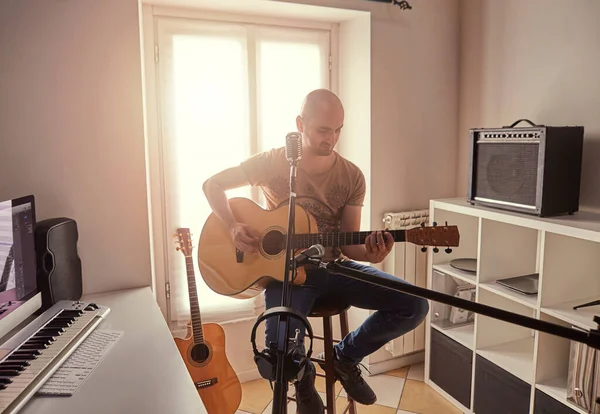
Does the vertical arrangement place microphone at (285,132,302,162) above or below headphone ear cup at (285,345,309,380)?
above

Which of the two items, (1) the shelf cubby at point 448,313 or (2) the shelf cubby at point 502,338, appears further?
(1) the shelf cubby at point 448,313

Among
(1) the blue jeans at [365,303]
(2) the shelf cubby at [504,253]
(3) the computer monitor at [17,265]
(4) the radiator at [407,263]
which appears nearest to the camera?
(3) the computer monitor at [17,265]

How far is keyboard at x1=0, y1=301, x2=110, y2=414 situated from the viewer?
109 cm

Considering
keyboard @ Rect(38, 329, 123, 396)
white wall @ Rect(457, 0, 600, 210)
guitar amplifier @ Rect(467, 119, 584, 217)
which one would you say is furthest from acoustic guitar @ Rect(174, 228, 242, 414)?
white wall @ Rect(457, 0, 600, 210)

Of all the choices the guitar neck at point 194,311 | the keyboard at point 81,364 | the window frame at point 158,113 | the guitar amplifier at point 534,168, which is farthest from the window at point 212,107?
the guitar amplifier at point 534,168

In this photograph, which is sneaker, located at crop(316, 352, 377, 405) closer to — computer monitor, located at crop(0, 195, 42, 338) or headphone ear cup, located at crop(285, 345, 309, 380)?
headphone ear cup, located at crop(285, 345, 309, 380)

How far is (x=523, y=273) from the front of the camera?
7.34ft

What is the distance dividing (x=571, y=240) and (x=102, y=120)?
6.34 ft

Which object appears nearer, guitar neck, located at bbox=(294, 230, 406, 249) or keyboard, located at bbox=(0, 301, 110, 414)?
keyboard, located at bbox=(0, 301, 110, 414)

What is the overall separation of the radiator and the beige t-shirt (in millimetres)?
641

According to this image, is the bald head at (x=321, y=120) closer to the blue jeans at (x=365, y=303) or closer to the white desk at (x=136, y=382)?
the blue jeans at (x=365, y=303)

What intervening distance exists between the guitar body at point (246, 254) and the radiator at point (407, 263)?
0.88 metres

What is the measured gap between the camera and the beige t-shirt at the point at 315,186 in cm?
191

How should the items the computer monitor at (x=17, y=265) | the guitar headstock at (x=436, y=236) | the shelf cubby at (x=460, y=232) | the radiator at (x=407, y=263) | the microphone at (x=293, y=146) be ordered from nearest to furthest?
1. the microphone at (x=293, y=146)
2. the computer monitor at (x=17, y=265)
3. the guitar headstock at (x=436, y=236)
4. the shelf cubby at (x=460, y=232)
5. the radiator at (x=407, y=263)
